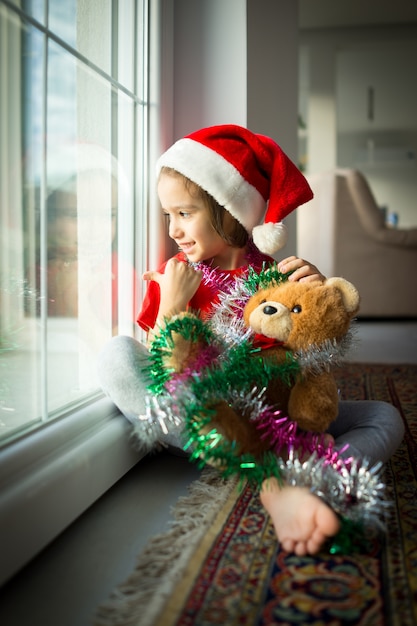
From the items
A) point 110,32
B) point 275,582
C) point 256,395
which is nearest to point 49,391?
point 256,395

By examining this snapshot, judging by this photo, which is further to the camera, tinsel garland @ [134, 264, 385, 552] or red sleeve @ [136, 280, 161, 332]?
red sleeve @ [136, 280, 161, 332]

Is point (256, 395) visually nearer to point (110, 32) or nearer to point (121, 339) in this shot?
point (121, 339)

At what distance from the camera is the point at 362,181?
3.68 metres

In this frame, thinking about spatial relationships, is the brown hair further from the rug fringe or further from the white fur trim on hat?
the rug fringe

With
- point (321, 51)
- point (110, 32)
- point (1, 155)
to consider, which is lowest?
point (1, 155)


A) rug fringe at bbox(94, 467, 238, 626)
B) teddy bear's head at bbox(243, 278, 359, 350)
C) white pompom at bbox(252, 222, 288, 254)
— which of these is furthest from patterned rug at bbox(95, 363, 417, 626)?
white pompom at bbox(252, 222, 288, 254)

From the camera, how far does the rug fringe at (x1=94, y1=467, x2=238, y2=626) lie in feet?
2.04

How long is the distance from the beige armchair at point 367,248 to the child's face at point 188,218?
8.91 ft

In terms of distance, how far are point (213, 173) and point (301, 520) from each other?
0.59 meters

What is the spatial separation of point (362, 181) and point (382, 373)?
6.34ft

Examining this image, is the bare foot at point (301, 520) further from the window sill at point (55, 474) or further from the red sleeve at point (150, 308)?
the red sleeve at point (150, 308)

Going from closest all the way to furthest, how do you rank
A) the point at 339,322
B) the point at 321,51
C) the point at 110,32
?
1. the point at 339,322
2. the point at 110,32
3. the point at 321,51

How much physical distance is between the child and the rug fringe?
0.39 feet

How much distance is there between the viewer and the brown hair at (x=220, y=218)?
3.59ft
